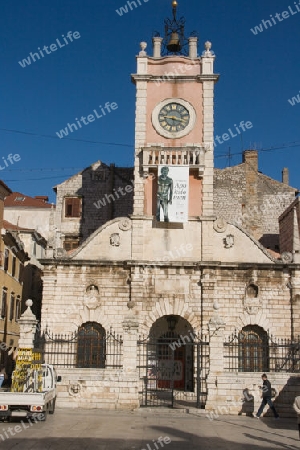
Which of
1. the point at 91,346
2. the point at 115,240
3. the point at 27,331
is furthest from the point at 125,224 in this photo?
the point at 27,331

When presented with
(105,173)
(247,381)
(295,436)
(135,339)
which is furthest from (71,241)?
(295,436)

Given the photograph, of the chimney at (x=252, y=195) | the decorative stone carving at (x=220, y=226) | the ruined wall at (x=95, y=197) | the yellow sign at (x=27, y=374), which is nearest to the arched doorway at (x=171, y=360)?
the decorative stone carving at (x=220, y=226)

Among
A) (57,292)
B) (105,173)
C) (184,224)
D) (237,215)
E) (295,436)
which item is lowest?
(295,436)

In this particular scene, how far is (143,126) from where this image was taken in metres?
29.8

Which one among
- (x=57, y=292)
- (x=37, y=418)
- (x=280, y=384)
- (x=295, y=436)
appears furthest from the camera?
(x=57, y=292)

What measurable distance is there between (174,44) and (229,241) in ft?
38.9

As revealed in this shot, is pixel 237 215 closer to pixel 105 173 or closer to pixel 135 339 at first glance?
pixel 105 173

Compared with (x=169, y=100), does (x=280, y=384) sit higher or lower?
lower

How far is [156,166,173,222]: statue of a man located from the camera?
28.0m

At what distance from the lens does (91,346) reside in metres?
27.1

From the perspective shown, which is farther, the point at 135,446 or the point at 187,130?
the point at 187,130

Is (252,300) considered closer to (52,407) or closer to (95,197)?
(52,407)

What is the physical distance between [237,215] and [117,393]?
69.7 feet

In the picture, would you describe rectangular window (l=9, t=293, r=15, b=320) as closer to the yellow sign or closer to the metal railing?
the metal railing
